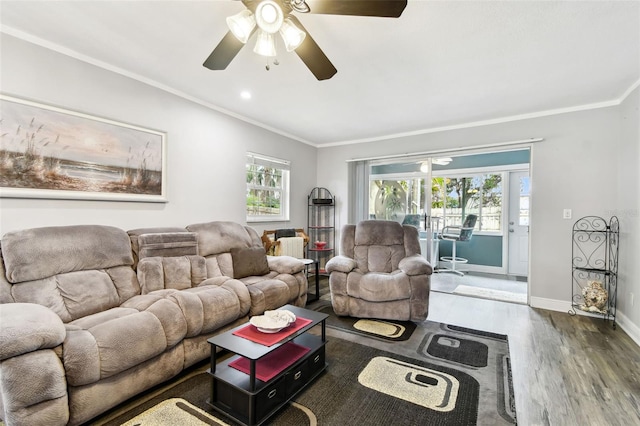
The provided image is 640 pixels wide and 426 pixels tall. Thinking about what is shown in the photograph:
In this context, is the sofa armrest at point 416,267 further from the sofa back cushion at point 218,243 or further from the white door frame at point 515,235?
the white door frame at point 515,235

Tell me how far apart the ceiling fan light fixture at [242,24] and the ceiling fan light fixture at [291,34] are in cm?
17

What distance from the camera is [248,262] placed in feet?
10.3

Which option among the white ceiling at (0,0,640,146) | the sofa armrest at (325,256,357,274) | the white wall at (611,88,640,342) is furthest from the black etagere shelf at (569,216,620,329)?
the sofa armrest at (325,256,357,274)

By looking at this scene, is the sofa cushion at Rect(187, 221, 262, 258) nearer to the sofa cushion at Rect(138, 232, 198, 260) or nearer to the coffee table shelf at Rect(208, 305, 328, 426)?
the sofa cushion at Rect(138, 232, 198, 260)

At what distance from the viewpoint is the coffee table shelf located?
158 centimetres

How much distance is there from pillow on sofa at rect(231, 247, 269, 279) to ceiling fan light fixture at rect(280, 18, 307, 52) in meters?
2.18

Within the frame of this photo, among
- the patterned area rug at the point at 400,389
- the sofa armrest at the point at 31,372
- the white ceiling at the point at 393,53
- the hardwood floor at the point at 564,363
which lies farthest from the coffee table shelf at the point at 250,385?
the white ceiling at the point at 393,53

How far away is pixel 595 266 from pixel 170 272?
15.2ft

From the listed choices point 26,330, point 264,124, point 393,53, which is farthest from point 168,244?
point 393,53

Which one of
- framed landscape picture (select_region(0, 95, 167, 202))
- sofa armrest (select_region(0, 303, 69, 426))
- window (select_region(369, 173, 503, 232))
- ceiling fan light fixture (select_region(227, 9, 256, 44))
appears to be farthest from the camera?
window (select_region(369, 173, 503, 232))

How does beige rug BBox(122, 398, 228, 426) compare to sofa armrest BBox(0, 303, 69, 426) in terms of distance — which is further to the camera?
beige rug BBox(122, 398, 228, 426)

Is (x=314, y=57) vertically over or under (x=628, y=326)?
over

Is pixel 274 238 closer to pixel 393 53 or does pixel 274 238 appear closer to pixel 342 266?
pixel 342 266

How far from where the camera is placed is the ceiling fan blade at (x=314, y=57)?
5.63 feet
